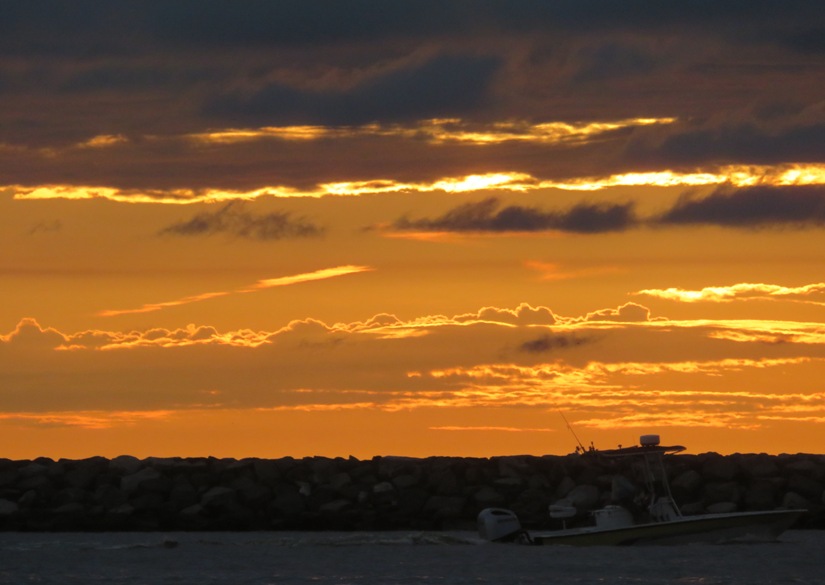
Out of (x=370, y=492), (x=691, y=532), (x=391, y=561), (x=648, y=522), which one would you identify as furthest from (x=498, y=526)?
(x=370, y=492)

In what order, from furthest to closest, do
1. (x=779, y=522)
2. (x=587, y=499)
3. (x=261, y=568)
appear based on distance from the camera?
(x=587, y=499) < (x=779, y=522) < (x=261, y=568)

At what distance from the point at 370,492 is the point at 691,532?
16399 mm

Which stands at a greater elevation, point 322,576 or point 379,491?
point 379,491

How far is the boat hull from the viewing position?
54.3m

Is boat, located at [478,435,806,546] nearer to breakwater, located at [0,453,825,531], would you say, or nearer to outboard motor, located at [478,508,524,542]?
outboard motor, located at [478,508,524,542]

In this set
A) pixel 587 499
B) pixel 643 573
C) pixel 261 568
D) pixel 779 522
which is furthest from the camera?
pixel 587 499

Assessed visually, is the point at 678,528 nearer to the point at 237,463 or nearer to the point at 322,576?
the point at 322,576

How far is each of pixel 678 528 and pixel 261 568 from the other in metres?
10.8

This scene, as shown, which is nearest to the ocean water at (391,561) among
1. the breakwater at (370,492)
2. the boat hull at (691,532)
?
the boat hull at (691,532)

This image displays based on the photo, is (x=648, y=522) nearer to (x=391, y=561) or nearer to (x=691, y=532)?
(x=691, y=532)

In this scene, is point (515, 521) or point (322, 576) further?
point (515, 521)

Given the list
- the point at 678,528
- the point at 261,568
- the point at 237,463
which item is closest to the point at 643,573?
the point at 678,528

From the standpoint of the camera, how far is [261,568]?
53.1 meters

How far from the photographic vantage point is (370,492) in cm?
6894
